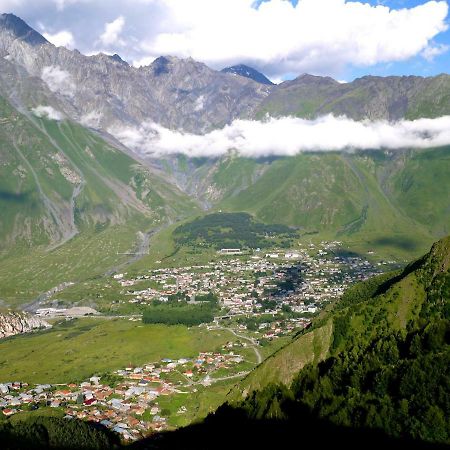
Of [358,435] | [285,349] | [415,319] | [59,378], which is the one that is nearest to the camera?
[358,435]

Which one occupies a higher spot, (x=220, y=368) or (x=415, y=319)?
(x=415, y=319)

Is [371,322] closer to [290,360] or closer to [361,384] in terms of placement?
[290,360]

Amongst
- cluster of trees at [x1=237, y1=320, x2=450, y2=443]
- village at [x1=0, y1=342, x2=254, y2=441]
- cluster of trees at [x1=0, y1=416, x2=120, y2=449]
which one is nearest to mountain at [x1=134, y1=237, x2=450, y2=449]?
cluster of trees at [x1=237, y1=320, x2=450, y2=443]

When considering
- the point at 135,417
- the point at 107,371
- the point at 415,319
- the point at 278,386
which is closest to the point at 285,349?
the point at 278,386

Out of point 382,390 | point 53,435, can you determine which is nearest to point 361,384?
point 382,390

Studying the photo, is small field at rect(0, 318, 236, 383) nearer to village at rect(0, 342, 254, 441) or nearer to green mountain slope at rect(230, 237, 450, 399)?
village at rect(0, 342, 254, 441)

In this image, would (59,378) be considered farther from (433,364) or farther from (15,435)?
(433,364)

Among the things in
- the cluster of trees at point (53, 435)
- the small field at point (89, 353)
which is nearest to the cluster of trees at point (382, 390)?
the cluster of trees at point (53, 435)
